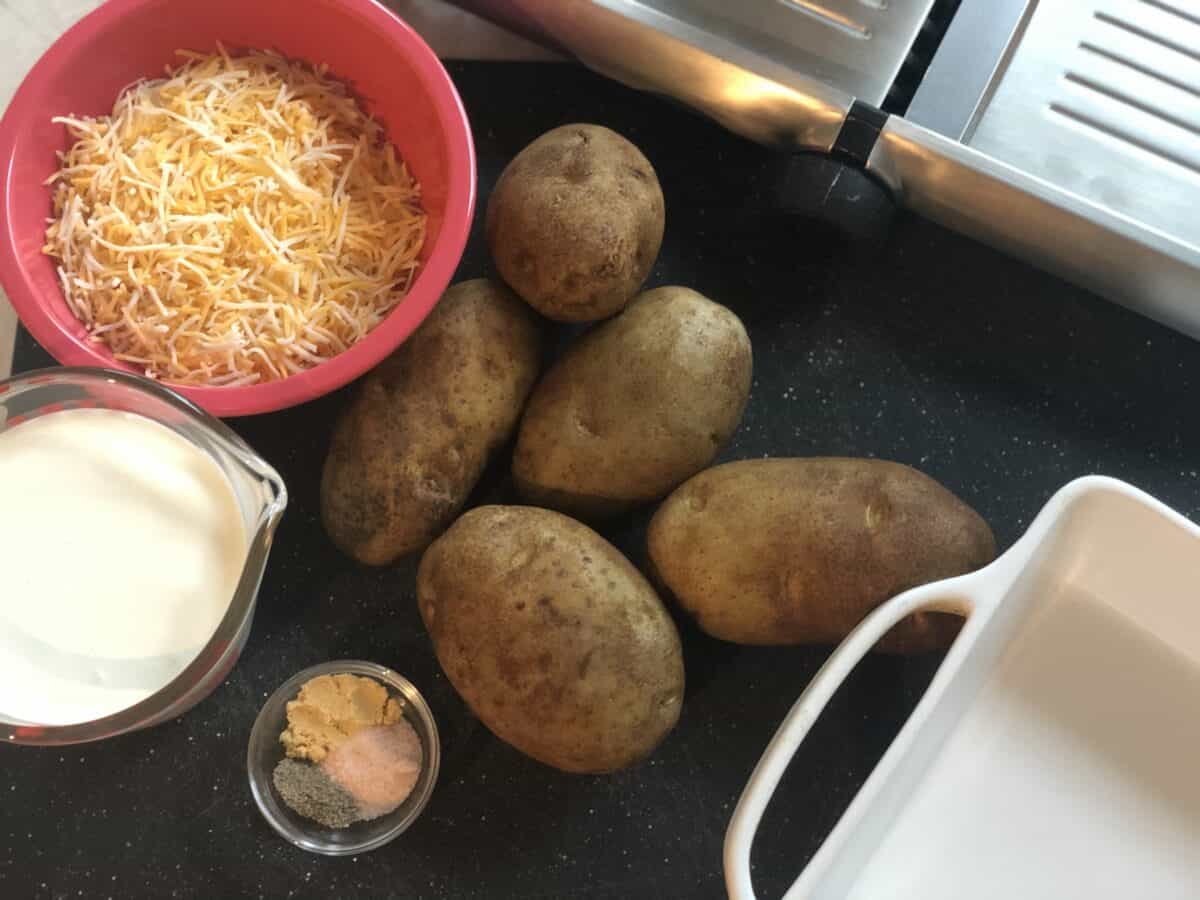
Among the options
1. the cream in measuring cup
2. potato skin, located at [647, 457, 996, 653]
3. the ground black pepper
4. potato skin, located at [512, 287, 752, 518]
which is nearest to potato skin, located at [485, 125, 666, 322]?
potato skin, located at [512, 287, 752, 518]

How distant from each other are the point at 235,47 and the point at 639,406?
1.32 feet

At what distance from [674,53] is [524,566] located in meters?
0.36

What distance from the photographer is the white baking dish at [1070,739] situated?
70 centimetres

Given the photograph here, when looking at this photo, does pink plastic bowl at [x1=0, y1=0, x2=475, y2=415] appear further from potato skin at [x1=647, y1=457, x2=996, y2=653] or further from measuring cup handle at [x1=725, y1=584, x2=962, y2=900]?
measuring cup handle at [x1=725, y1=584, x2=962, y2=900]

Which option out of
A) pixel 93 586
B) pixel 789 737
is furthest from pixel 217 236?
pixel 789 737

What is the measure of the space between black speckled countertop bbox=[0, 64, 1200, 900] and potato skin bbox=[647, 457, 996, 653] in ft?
0.32

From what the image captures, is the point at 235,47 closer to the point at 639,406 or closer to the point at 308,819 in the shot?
the point at 639,406

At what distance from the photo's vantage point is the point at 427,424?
739 mm

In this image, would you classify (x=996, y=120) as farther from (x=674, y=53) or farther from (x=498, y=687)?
(x=498, y=687)

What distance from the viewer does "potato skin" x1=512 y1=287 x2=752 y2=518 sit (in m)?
0.73

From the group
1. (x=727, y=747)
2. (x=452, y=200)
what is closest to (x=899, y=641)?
(x=727, y=747)

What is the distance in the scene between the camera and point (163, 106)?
75 cm

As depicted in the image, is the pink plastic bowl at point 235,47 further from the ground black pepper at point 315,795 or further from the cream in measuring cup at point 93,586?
the ground black pepper at point 315,795

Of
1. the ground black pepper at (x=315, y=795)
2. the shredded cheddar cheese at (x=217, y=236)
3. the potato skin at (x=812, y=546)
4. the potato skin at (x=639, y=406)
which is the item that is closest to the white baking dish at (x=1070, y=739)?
the potato skin at (x=812, y=546)
